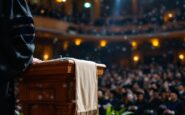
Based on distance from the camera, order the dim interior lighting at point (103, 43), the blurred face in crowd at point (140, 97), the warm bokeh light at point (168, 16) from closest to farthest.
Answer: the blurred face in crowd at point (140, 97) → the warm bokeh light at point (168, 16) → the dim interior lighting at point (103, 43)

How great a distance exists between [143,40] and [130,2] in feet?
14.6

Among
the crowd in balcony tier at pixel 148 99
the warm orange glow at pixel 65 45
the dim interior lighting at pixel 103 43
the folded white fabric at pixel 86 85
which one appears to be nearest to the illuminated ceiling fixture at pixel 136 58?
the dim interior lighting at pixel 103 43

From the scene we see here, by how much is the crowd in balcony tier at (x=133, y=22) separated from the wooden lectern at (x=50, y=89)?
17.6m

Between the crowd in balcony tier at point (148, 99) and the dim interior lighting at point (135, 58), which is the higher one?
the dim interior lighting at point (135, 58)

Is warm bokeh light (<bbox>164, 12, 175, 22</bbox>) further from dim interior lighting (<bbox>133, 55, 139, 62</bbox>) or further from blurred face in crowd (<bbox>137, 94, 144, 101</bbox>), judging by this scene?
blurred face in crowd (<bbox>137, 94, 144, 101</bbox>)

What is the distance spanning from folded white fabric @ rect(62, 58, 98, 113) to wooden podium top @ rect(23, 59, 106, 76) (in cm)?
6

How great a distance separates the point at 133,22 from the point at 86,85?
70.1 feet

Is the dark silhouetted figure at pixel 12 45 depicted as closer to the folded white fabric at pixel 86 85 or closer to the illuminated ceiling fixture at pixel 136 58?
the folded white fabric at pixel 86 85

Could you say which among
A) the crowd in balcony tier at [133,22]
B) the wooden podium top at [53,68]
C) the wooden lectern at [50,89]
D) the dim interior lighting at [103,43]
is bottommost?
the wooden lectern at [50,89]

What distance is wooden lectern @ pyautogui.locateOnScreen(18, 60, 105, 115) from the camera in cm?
178

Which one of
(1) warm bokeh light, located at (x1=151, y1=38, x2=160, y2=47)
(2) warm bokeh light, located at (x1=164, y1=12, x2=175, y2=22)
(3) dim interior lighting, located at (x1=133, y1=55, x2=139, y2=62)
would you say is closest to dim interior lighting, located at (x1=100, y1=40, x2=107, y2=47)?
(3) dim interior lighting, located at (x1=133, y1=55, x2=139, y2=62)

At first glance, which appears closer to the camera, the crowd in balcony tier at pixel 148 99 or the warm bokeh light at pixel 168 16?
the crowd in balcony tier at pixel 148 99

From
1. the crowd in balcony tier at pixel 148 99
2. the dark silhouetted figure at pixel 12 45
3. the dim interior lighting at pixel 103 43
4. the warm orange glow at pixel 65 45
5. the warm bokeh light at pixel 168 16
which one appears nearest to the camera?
the dark silhouetted figure at pixel 12 45

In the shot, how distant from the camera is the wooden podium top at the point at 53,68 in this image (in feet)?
5.80
